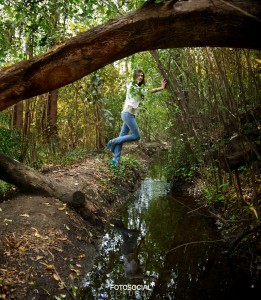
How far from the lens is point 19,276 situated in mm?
2885

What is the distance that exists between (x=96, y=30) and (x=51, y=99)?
7079 millimetres

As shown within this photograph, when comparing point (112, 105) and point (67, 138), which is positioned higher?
point (112, 105)

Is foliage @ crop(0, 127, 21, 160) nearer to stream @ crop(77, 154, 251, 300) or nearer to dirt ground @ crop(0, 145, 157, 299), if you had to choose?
dirt ground @ crop(0, 145, 157, 299)

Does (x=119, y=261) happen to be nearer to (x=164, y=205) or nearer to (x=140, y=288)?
(x=140, y=288)

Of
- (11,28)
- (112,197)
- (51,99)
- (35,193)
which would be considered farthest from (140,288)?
(51,99)

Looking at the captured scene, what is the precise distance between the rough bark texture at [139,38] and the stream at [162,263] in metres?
2.09

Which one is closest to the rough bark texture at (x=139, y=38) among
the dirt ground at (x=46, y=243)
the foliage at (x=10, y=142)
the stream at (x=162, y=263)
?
the dirt ground at (x=46, y=243)

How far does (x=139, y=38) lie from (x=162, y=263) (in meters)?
2.74

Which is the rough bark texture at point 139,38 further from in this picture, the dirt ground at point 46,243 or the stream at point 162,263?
the stream at point 162,263

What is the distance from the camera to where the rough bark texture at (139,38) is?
86.8 inches

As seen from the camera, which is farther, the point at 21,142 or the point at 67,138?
the point at 67,138

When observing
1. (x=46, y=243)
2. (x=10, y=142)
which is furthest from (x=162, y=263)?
(x=10, y=142)

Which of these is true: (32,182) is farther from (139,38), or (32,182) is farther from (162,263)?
(139,38)

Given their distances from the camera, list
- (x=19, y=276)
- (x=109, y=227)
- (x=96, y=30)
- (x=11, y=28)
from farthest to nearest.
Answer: (x=11, y=28)
(x=109, y=227)
(x=19, y=276)
(x=96, y=30)
